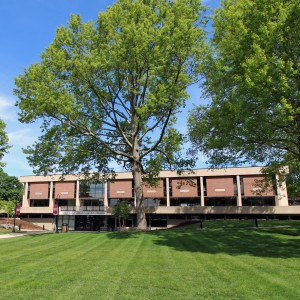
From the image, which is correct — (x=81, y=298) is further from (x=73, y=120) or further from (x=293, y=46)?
(x=73, y=120)

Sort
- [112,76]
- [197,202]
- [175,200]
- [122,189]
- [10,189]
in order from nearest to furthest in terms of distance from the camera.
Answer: [112,76]
[197,202]
[175,200]
[122,189]
[10,189]

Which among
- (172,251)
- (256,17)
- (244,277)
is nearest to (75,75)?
(256,17)

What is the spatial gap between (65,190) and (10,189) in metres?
30.8

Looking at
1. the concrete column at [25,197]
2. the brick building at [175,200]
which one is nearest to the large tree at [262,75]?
the brick building at [175,200]

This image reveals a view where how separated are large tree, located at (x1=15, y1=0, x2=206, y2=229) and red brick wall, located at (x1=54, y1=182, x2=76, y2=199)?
123ft

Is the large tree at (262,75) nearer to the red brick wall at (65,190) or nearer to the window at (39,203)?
the red brick wall at (65,190)

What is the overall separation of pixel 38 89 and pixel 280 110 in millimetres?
15693

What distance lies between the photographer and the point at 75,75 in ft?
74.4

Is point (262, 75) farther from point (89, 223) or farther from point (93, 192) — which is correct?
point (93, 192)

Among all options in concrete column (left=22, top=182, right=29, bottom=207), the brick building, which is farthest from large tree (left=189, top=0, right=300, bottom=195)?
concrete column (left=22, top=182, right=29, bottom=207)

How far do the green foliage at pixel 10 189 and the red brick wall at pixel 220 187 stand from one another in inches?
1944

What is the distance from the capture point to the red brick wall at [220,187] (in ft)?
180

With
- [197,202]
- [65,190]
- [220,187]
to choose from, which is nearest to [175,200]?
[197,202]

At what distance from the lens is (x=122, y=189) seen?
5928cm
